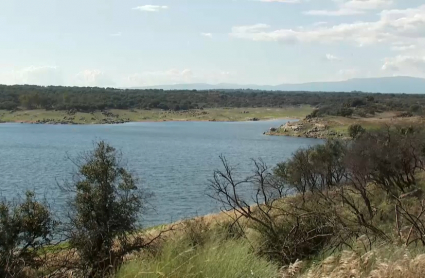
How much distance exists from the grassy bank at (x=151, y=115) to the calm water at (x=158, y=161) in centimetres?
3781

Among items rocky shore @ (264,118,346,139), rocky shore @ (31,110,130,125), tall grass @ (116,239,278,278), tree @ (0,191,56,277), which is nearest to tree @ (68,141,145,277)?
tree @ (0,191,56,277)

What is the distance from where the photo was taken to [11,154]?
2576 inches

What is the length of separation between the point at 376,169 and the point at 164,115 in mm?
129919

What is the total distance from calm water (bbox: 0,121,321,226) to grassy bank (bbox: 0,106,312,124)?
124 feet

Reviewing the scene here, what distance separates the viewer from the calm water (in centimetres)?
3734

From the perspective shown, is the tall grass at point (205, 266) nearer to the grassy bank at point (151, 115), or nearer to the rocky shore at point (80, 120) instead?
the rocky shore at point (80, 120)

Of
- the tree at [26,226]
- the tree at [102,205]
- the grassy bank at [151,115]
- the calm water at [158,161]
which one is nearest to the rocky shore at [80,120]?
the grassy bank at [151,115]

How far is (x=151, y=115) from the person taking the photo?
154875 millimetres

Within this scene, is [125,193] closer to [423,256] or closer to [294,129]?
[423,256]

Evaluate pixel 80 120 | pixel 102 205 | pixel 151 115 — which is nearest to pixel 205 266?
pixel 102 205

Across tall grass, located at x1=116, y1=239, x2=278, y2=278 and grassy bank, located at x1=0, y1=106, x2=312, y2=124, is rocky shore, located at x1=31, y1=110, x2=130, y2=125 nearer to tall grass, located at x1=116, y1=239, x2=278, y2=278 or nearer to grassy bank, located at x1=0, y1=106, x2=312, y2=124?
grassy bank, located at x1=0, y1=106, x2=312, y2=124

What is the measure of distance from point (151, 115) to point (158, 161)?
94.6 m

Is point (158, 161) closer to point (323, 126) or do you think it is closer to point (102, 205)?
point (102, 205)

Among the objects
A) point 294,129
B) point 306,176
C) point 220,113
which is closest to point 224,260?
point 306,176
